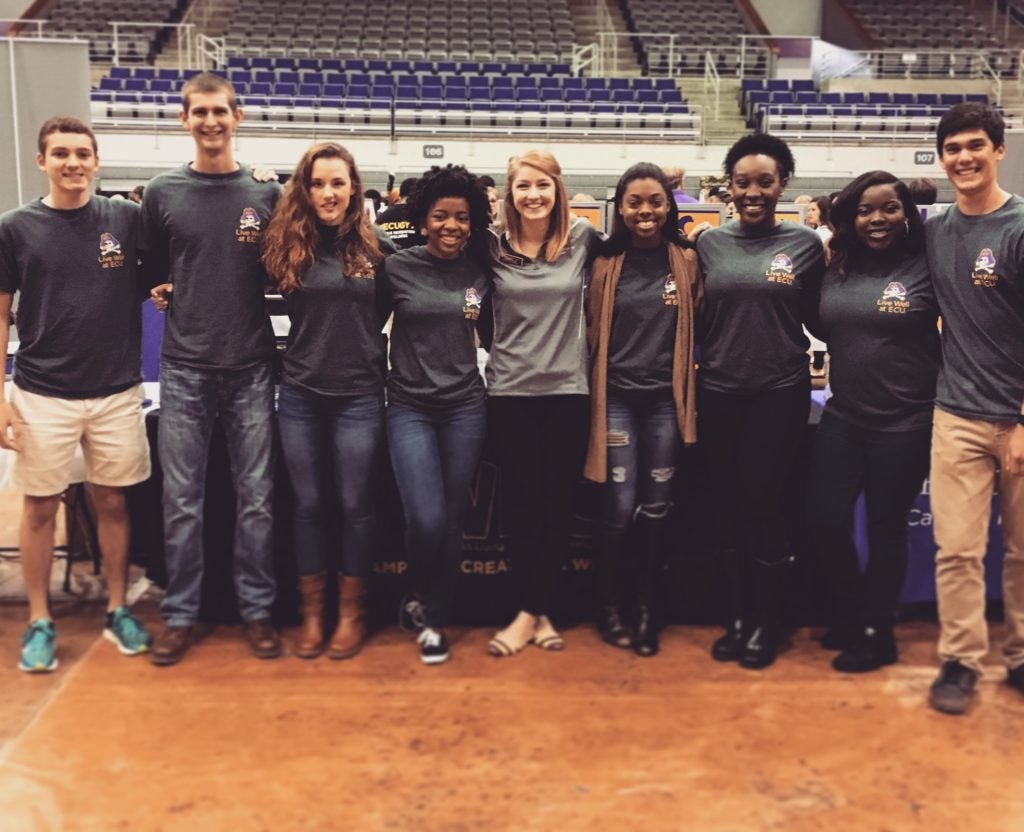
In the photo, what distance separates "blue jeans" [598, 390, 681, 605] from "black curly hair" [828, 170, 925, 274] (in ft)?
2.14

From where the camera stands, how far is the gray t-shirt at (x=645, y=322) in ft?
9.33

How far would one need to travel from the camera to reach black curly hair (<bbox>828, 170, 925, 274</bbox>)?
2658mm

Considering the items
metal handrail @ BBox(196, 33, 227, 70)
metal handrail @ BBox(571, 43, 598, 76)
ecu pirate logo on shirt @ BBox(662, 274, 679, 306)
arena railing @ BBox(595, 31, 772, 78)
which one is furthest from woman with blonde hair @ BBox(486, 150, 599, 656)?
arena railing @ BBox(595, 31, 772, 78)

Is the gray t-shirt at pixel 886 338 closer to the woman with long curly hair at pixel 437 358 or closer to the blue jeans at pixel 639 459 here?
the blue jeans at pixel 639 459

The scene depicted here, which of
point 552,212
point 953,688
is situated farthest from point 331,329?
point 953,688

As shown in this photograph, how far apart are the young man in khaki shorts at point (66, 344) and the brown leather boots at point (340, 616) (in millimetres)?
515

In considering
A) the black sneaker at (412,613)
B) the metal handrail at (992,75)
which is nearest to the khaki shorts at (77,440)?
the black sneaker at (412,613)

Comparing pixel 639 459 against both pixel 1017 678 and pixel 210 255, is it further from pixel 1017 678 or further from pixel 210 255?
pixel 210 255

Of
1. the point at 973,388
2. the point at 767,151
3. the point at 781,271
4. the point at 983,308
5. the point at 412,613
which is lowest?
the point at 412,613

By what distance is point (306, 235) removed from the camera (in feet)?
8.94

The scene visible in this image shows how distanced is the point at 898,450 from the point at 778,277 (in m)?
0.59

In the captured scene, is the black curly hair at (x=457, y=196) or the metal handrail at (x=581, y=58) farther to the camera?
the metal handrail at (x=581, y=58)

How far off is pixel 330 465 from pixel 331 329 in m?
0.44

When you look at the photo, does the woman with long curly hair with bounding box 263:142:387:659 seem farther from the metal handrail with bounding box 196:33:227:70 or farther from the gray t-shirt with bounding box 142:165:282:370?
the metal handrail with bounding box 196:33:227:70
